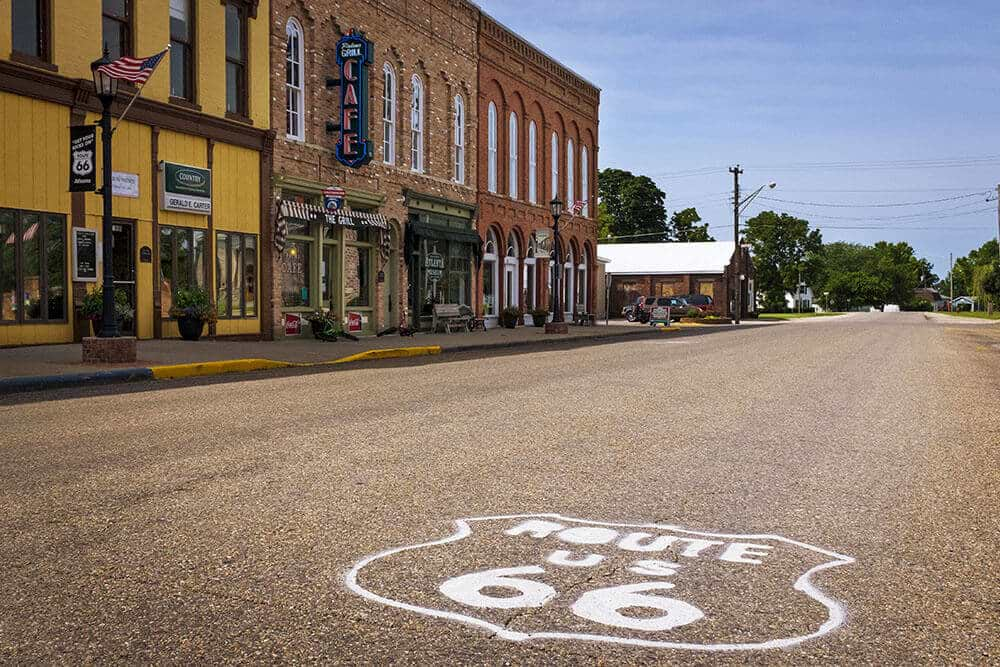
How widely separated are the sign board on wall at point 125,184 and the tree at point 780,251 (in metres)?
95.3

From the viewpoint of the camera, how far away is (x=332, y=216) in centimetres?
2553

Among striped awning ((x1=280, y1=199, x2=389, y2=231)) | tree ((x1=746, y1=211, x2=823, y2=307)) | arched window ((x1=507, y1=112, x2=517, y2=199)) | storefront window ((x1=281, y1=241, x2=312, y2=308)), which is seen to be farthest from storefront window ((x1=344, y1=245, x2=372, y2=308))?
tree ((x1=746, y1=211, x2=823, y2=307))

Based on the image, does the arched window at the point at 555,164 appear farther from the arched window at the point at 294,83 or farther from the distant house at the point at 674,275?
the distant house at the point at 674,275

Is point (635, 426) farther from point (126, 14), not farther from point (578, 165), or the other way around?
point (578, 165)

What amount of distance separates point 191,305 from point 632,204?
88549mm

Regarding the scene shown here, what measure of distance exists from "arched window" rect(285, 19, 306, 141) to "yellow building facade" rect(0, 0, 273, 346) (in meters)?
1.17

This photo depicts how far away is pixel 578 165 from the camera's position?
150 ft

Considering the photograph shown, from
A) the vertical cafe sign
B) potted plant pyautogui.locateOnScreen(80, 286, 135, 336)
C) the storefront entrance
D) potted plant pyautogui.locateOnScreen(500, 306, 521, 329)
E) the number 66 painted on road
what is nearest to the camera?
the number 66 painted on road

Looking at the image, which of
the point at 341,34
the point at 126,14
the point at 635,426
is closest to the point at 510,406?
the point at 635,426

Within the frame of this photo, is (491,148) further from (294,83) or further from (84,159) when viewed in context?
(84,159)

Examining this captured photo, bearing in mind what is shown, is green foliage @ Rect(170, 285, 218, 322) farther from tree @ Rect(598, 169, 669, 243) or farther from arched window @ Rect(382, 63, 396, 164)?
tree @ Rect(598, 169, 669, 243)

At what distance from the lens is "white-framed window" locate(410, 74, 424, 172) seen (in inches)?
1206

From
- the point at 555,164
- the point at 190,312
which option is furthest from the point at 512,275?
the point at 190,312

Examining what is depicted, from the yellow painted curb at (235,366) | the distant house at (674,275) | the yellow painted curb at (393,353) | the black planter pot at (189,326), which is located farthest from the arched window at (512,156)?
the distant house at (674,275)
